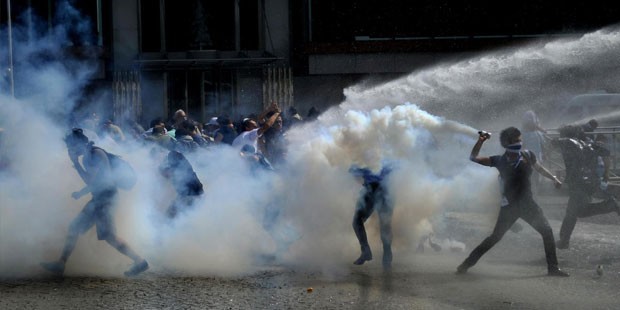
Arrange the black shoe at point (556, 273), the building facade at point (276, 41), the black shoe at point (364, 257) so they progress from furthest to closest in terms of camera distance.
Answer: the building facade at point (276, 41) < the black shoe at point (364, 257) < the black shoe at point (556, 273)

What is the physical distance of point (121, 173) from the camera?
28.0 feet

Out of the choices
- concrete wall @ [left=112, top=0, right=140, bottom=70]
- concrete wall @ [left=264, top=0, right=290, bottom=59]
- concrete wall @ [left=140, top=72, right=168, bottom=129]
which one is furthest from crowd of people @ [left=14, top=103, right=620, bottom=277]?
concrete wall @ [left=112, top=0, right=140, bottom=70]

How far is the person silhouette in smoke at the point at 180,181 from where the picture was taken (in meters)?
9.45

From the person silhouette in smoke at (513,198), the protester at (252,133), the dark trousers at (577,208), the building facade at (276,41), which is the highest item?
the building facade at (276,41)

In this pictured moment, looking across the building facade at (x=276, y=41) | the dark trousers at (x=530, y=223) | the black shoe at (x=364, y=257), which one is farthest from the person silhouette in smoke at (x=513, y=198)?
the building facade at (x=276, y=41)

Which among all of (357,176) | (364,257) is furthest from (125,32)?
(364,257)

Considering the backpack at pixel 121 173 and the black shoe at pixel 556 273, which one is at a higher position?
the backpack at pixel 121 173

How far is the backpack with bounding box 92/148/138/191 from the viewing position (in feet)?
27.9

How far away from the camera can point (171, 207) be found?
961cm

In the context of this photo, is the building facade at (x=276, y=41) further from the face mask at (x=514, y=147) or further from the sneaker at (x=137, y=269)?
the face mask at (x=514, y=147)

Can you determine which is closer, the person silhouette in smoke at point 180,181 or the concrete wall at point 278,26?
the person silhouette in smoke at point 180,181

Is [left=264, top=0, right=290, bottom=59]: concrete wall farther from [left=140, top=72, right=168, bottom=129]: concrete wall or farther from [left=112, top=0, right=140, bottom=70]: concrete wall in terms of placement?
[left=112, top=0, right=140, bottom=70]: concrete wall

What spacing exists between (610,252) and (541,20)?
45.5 ft

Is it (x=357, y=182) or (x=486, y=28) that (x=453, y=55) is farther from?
(x=357, y=182)
